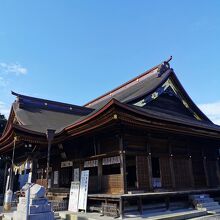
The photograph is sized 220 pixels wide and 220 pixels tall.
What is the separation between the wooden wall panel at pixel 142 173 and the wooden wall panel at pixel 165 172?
108 cm

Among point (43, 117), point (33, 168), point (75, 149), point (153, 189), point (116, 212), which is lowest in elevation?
point (116, 212)

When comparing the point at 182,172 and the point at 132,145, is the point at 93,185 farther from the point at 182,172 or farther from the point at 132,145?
the point at 182,172

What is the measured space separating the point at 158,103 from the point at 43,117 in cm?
712

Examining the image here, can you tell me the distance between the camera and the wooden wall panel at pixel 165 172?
11.1 meters

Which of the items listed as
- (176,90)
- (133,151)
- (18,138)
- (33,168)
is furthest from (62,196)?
(176,90)

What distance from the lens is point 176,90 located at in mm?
15945

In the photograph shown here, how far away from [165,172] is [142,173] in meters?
1.60

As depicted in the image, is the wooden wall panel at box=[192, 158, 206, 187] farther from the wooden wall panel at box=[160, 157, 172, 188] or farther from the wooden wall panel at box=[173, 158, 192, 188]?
the wooden wall panel at box=[160, 157, 172, 188]

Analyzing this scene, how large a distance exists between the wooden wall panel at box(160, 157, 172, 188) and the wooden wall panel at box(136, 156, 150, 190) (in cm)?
108

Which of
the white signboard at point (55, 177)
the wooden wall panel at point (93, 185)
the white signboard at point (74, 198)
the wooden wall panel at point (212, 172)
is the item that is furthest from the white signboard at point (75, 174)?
the wooden wall panel at point (212, 172)

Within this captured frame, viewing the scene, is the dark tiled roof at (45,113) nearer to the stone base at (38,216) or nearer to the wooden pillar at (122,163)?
the wooden pillar at (122,163)

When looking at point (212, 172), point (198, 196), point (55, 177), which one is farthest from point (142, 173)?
point (55, 177)

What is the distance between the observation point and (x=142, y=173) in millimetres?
10234

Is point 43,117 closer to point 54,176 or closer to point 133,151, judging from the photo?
point 54,176
